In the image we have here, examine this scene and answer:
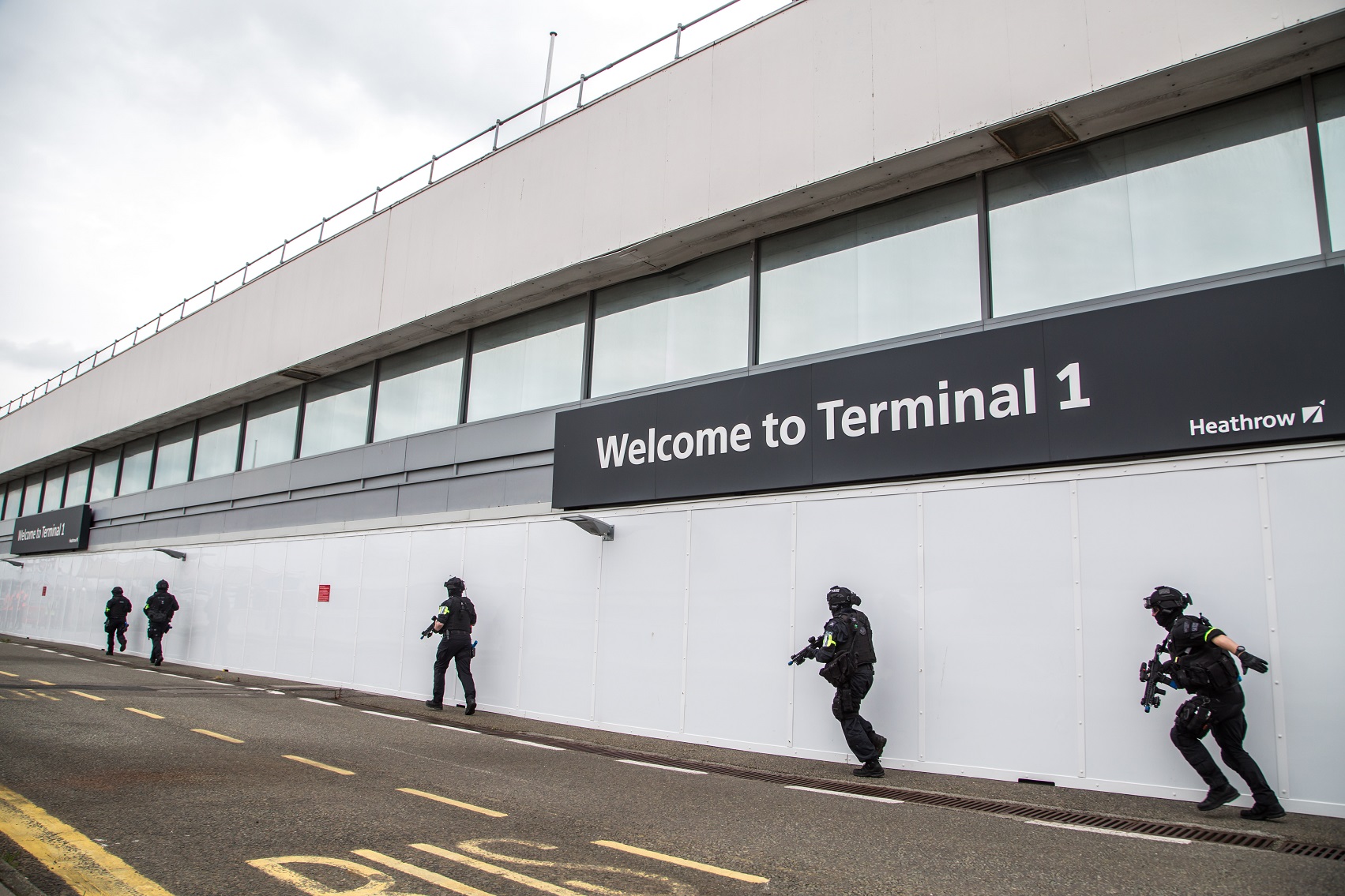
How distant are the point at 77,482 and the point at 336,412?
17115mm

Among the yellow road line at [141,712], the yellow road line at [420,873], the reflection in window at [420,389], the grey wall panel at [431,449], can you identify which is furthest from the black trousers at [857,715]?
the reflection in window at [420,389]

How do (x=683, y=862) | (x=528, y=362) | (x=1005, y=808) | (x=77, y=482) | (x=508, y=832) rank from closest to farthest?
(x=683, y=862)
(x=508, y=832)
(x=1005, y=808)
(x=528, y=362)
(x=77, y=482)

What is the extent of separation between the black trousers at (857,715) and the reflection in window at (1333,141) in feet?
17.0

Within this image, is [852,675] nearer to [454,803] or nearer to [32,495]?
[454,803]

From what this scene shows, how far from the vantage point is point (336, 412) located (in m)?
17.3

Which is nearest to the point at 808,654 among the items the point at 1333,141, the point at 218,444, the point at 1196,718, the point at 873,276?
the point at 1196,718

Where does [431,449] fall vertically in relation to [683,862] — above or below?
above

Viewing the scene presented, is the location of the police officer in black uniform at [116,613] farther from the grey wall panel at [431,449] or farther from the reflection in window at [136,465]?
the grey wall panel at [431,449]

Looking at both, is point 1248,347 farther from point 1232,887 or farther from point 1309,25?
point 1232,887

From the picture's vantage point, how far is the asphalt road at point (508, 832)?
13.8 ft

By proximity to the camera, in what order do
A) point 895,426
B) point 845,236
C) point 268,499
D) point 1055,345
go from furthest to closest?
1. point 268,499
2. point 845,236
3. point 895,426
4. point 1055,345

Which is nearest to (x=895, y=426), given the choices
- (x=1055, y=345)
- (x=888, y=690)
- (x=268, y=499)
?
(x=1055, y=345)

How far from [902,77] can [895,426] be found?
12.2 ft

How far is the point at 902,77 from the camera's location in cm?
910
